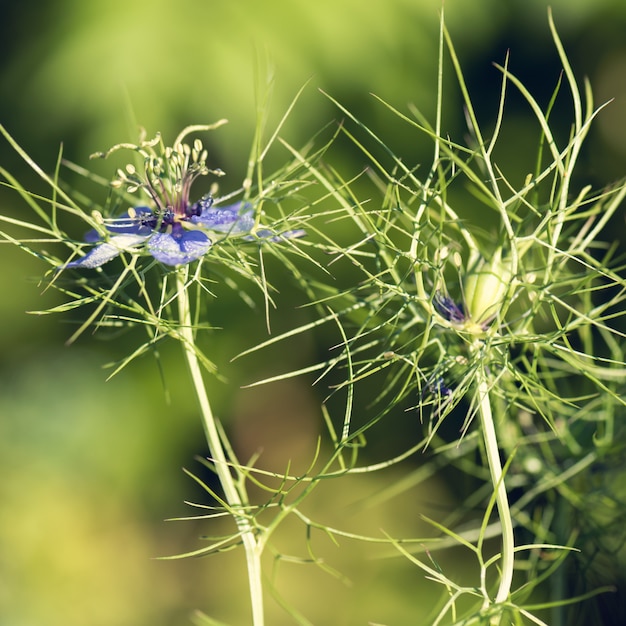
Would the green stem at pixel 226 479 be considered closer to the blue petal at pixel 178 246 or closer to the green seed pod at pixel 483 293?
the blue petal at pixel 178 246

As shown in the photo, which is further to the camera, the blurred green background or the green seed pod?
the blurred green background

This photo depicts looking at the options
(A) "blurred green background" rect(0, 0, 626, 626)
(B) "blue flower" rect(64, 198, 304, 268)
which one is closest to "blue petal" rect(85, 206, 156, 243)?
(B) "blue flower" rect(64, 198, 304, 268)

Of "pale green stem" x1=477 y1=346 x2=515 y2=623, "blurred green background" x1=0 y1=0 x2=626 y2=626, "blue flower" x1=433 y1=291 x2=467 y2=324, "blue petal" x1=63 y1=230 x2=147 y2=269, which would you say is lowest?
"blurred green background" x1=0 y1=0 x2=626 y2=626

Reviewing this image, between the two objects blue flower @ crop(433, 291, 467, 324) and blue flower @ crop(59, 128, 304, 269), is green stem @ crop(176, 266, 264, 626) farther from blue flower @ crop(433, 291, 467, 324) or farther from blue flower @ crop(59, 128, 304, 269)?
blue flower @ crop(433, 291, 467, 324)

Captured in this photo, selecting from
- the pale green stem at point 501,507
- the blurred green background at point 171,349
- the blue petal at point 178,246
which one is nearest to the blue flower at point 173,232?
the blue petal at point 178,246

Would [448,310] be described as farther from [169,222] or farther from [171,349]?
[171,349]

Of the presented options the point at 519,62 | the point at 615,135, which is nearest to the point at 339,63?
the point at 519,62

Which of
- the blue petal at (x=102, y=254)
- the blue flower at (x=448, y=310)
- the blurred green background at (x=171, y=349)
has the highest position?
the blue petal at (x=102, y=254)

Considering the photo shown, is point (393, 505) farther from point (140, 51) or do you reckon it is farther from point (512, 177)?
point (140, 51)

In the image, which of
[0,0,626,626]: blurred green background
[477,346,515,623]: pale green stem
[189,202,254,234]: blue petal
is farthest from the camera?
[0,0,626,626]: blurred green background
